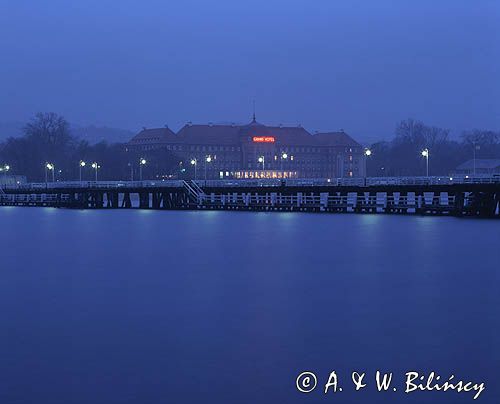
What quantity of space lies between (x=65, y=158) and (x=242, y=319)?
564ft

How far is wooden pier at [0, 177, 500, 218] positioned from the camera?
2756 inches

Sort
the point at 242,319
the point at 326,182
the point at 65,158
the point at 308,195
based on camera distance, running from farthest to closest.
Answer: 1. the point at 65,158
2. the point at 308,195
3. the point at 326,182
4. the point at 242,319

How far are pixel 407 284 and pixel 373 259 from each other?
29.5 feet

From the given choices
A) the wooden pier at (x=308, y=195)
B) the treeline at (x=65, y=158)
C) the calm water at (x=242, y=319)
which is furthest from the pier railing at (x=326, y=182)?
the treeline at (x=65, y=158)

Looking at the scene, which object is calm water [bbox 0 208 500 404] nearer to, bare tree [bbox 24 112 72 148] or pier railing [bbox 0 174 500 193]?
pier railing [bbox 0 174 500 193]

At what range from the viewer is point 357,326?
2248 centimetres

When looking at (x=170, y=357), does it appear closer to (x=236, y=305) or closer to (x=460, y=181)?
(x=236, y=305)

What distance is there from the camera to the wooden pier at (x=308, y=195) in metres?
70.0

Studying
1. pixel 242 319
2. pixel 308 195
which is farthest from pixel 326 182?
pixel 242 319

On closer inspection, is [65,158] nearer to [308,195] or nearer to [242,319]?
[308,195]

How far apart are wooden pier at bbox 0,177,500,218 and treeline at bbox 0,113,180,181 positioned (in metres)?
54.6

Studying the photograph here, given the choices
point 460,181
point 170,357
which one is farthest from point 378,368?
point 460,181

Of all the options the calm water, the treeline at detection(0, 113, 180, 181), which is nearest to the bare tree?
the treeline at detection(0, 113, 180, 181)

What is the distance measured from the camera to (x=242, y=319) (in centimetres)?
2378
